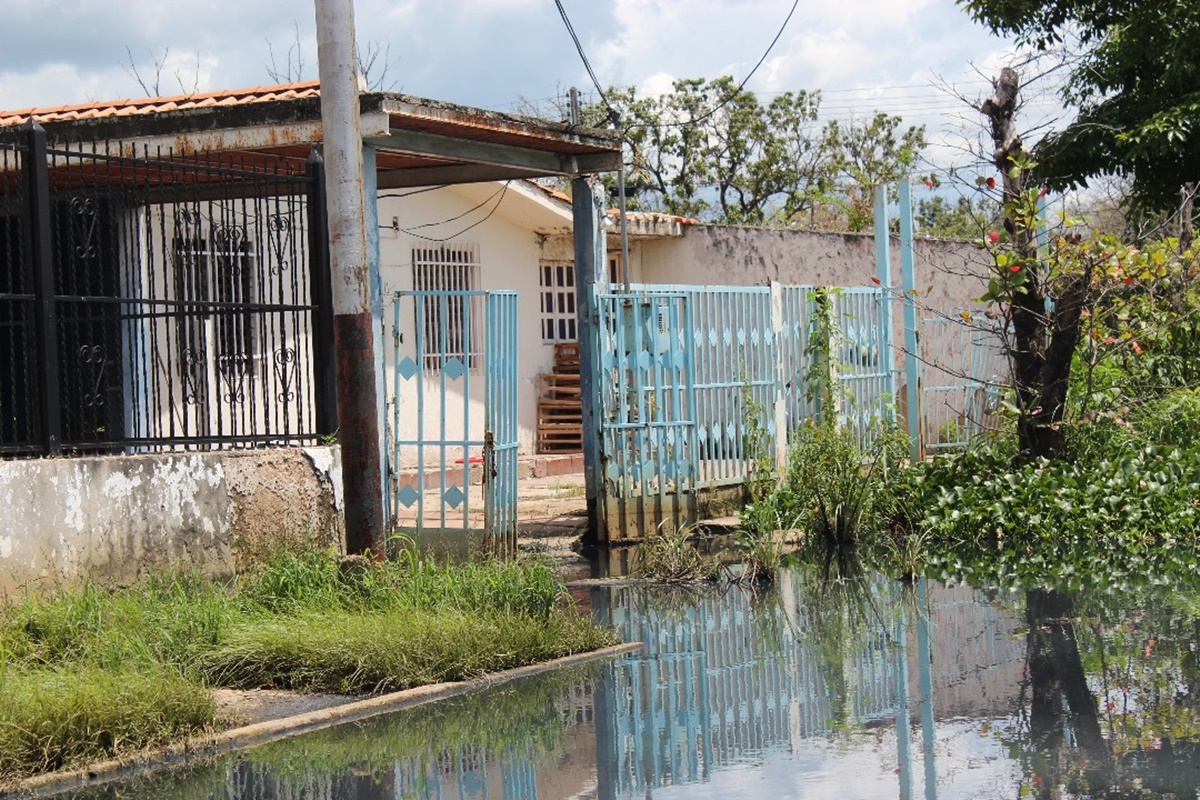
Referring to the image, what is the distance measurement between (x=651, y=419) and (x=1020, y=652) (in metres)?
5.78

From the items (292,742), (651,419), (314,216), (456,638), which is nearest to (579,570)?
(651,419)

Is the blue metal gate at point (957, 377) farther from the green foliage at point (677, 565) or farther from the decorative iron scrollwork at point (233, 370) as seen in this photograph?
the decorative iron scrollwork at point (233, 370)

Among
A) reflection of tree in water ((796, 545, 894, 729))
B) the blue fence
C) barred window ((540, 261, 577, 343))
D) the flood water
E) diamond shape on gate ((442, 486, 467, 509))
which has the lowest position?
the flood water

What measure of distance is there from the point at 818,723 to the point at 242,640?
2.88 m

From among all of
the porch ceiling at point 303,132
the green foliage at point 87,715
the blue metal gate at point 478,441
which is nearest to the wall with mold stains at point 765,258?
the porch ceiling at point 303,132

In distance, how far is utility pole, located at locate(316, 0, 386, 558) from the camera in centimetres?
830

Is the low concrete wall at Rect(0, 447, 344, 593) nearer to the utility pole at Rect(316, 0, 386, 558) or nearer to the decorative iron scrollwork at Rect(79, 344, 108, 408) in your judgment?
the decorative iron scrollwork at Rect(79, 344, 108, 408)

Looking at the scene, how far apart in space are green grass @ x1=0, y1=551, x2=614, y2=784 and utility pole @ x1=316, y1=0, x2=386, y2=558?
1.38 feet

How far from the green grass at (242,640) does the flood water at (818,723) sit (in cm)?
32

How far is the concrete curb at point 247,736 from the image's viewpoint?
18.5 ft

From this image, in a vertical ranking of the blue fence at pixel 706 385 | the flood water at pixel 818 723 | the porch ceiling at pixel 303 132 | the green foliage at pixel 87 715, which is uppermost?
the porch ceiling at pixel 303 132

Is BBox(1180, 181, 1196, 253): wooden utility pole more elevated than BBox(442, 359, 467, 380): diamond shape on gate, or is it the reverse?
BBox(1180, 181, 1196, 253): wooden utility pole

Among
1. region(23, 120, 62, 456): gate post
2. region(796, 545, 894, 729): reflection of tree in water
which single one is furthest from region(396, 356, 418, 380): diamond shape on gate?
region(796, 545, 894, 729): reflection of tree in water

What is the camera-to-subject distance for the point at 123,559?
8500 millimetres
